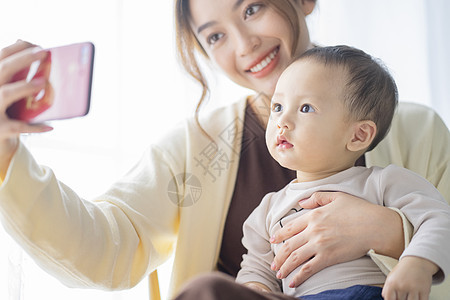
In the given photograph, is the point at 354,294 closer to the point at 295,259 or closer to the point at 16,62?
the point at 295,259

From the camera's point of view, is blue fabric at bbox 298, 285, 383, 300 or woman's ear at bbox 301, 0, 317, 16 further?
woman's ear at bbox 301, 0, 317, 16

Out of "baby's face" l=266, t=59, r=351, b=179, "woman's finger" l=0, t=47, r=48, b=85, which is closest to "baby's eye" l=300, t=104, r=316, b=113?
"baby's face" l=266, t=59, r=351, b=179

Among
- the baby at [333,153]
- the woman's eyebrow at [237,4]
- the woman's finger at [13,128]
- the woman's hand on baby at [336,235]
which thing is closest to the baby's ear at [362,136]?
the baby at [333,153]

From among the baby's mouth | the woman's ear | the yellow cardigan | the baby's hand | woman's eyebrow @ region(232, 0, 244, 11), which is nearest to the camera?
the baby's hand

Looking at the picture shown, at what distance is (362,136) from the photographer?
3.18ft

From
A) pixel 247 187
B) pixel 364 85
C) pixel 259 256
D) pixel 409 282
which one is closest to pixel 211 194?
pixel 247 187

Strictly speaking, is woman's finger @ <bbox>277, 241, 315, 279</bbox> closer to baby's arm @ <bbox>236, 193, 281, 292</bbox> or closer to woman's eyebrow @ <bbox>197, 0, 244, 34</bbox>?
baby's arm @ <bbox>236, 193, 281, 292</bbox>

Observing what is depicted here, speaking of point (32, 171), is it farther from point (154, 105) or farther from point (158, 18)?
point (158, 18)

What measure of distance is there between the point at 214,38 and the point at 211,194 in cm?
42

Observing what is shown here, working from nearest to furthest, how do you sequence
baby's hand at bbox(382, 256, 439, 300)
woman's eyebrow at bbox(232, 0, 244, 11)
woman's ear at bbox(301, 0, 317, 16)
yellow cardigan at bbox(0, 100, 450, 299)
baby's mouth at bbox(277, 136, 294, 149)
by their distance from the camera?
baby's hand at bbox(382, 256, 439, 300)
yellow cardigan at bbox(0, 100, 450, 299)
baby's mouth at bbox(277, 136, 294, 149)
woman's eyebrow at bbox(232, 0, 244, 11)
woman's ear at bbox(301, 0, 317, 16)

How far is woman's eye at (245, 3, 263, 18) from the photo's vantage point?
123cm

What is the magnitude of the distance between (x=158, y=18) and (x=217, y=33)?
0.77 meters

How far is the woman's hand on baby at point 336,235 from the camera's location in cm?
88

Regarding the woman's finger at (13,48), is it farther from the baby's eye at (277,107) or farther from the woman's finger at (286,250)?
the woman's finger at (286,250)
